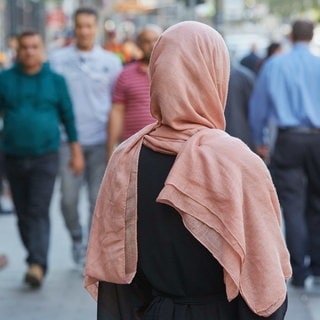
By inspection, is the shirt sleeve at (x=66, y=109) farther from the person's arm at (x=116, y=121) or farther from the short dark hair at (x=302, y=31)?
the short dark hair at (x=302, y=31)

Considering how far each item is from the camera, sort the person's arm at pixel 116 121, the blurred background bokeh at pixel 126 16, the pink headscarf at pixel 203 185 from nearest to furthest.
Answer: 1. the pink headscarf at pixel 203 185
2. the person's arm at pixel 116 121
3. the blurred background bokeh at pixel 126 16

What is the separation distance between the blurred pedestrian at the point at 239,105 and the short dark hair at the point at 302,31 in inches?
18.2

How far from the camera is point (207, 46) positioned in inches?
130

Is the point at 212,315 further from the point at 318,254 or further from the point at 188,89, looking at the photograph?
the point at 318,254

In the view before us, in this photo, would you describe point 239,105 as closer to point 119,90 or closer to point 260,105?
point 260,105

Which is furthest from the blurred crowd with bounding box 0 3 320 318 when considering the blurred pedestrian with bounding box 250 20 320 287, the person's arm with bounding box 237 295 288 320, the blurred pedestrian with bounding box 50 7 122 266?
the person's arm with bounding box 237 295 288 320

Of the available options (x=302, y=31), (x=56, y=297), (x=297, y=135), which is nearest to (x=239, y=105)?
(x=297, y=135)

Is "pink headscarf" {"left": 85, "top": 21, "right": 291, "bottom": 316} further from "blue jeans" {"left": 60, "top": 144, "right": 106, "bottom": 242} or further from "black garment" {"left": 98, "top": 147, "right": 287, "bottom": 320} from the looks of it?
"blue jeans" {"left": 60, "top": 144, "right": 106, "bottom": 242}

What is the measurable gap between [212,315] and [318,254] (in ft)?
15.5

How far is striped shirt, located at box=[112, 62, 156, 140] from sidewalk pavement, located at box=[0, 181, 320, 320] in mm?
1248

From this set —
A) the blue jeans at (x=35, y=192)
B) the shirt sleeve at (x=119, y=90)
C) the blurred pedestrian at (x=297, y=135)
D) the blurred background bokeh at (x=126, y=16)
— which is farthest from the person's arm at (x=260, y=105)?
the blurred background bokeh at (x=126, y=16)

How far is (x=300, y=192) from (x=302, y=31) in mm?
1178

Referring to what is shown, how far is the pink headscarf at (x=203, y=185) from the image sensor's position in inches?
126

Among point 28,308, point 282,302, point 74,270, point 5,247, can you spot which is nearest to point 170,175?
point 282,302
